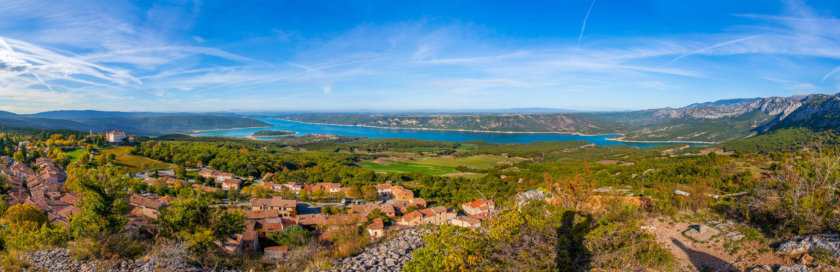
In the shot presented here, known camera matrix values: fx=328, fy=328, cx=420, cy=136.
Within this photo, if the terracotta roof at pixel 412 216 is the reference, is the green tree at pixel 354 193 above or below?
below

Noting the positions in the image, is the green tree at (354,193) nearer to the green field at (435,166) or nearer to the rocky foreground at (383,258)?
the green field at (435,166)

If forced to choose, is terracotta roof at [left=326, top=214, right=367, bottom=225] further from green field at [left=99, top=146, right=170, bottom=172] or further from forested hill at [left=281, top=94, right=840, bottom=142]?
forested hill at [left=281, top=94, right=840, bottom=142]

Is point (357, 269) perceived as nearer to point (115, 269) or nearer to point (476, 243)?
point (476, 243)

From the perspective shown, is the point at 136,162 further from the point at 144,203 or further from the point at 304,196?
the point at 304,196

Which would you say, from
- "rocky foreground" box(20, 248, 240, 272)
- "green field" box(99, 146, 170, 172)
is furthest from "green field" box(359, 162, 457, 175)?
"rocky foreground" box(20, 248, 240, 272)

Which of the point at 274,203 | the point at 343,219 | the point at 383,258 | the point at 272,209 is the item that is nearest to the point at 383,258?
the point at 383,258

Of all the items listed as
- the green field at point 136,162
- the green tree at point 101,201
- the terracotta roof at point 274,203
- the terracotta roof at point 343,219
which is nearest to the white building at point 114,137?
the green field at point 136,162
